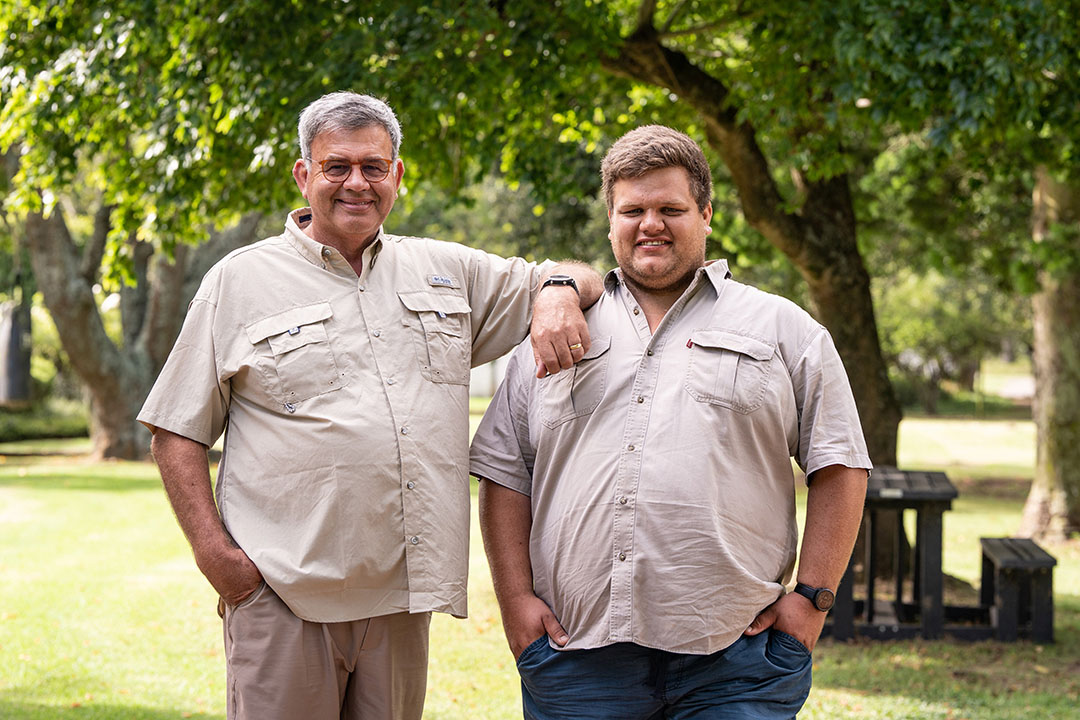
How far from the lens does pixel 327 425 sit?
9.56 feet

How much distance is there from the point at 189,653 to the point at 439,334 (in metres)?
5.12

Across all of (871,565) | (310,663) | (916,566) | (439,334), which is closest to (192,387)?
(439,334)

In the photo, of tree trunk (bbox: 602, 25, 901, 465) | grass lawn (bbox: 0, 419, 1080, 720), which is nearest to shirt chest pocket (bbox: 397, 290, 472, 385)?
grass lawn (bbox: 0, 419, 1080, 720)

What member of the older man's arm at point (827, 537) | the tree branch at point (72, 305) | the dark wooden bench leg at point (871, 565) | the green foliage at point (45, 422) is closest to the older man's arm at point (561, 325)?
the older man's arm at point (827, 537)

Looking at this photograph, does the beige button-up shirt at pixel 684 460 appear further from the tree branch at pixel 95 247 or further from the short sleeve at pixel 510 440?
the tree branch at pixel 95 247

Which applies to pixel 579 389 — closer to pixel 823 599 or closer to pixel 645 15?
pixel 823 599

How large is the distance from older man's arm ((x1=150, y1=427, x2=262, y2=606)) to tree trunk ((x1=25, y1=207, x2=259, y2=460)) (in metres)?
15.8

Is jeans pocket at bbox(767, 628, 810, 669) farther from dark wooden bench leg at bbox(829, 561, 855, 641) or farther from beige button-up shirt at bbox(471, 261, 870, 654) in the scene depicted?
dark wooden bench leg at bbox(829, 561, 855, 641)

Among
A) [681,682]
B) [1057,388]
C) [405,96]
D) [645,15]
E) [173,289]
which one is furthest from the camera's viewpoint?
[173,289]

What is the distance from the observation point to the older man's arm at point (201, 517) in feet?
9.42

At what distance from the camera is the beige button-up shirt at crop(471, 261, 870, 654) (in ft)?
9.07

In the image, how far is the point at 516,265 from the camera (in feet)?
11.3

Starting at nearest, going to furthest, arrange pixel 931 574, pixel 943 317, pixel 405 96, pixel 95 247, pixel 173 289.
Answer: pixel 405 96 → pixel 931 574 → pixel 95 247 → pixel 173 289 → pixel 943 317

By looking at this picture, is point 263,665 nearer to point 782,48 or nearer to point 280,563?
point 280,563
